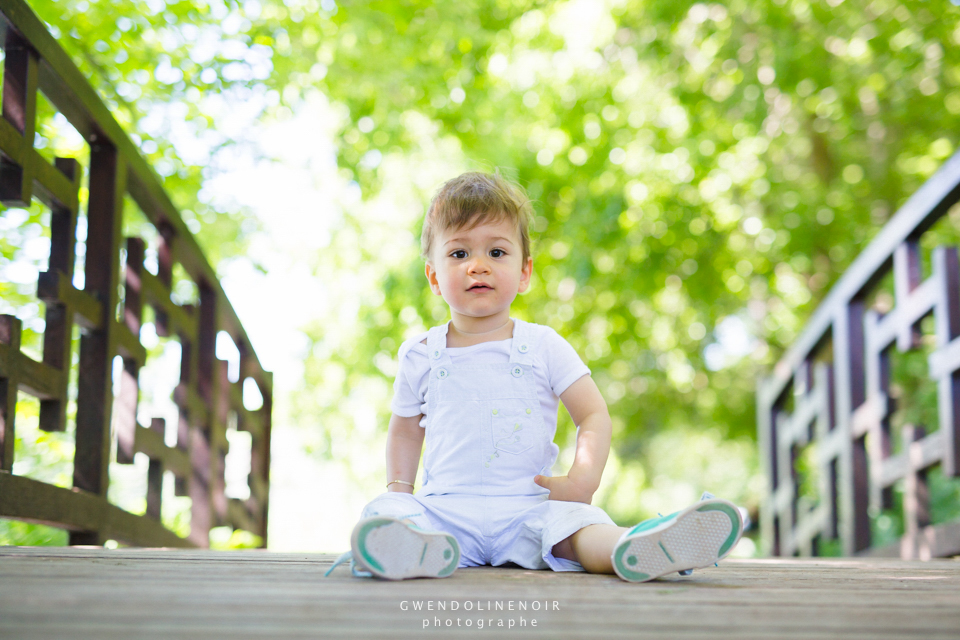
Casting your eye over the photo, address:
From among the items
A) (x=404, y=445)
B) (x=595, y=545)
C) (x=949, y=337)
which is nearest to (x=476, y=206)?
(x=404, y=445)

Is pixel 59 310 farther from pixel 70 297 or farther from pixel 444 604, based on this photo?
pixel 444 604

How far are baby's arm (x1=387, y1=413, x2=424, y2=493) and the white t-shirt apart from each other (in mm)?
20

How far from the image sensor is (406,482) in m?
1.95

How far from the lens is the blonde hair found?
1.95 meters

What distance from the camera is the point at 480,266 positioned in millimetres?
1942

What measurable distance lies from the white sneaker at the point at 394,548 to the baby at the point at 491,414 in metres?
0.19

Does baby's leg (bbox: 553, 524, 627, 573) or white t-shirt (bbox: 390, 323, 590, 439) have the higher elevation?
white t-shirt (bbox: 390, 323, 590, 439)

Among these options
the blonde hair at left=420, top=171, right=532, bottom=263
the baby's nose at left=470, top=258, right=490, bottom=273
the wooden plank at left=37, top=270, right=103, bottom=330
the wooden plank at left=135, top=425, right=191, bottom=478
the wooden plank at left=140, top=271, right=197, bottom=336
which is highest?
the blonde hair at left=420, top=171, right=532, bottom=263

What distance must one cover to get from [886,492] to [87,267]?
2.86m

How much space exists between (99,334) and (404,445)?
0.95m

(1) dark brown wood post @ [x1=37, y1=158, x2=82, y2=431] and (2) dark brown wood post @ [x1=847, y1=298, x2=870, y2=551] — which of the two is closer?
(1) dark brown wood post @ [x1=37, y1=158, x2=82, y2=431]

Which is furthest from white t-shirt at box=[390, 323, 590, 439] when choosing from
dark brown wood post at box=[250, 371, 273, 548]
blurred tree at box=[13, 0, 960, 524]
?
blurred tree at box=[13, 0, 960, 524]

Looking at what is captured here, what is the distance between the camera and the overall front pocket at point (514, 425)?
189 centimetres

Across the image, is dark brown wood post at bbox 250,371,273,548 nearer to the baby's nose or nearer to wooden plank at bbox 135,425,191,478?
wooden plank at bbox 135,425,191,478
